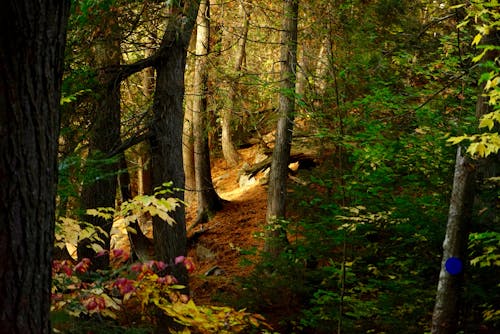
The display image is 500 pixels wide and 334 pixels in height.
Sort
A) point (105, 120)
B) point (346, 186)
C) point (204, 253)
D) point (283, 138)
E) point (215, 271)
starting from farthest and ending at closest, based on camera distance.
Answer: point (204, 253) < point (215, 271) < point (283, 138) < point (105, 120) < point (346, 186)

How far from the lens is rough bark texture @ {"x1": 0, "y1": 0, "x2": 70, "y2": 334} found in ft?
7.70

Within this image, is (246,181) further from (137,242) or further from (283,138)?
(283,138)

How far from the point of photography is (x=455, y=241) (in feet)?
17.5

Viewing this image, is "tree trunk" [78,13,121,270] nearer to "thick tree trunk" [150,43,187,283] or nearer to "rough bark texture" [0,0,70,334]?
"thick tree trunk" [150,43,187,283]

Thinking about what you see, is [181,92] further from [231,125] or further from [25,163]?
[231,125]

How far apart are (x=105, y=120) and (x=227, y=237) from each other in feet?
19.8

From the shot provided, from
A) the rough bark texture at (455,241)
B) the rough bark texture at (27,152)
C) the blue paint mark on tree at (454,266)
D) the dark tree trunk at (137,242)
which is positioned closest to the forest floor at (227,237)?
the dark tree trunk at (137,242)

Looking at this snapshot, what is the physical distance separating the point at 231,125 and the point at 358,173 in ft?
36.7

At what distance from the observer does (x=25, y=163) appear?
242cm

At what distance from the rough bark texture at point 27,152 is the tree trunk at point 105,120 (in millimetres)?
4561

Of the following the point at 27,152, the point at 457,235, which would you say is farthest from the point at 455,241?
the point at 27,152

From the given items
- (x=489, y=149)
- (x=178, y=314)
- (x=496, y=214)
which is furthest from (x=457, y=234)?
(x=178, y=314)

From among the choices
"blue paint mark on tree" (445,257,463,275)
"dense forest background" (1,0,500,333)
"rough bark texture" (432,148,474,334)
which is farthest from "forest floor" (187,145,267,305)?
"blue paint mark on tree" (445,257,463,275)

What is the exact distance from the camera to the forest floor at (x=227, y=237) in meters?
11.5
